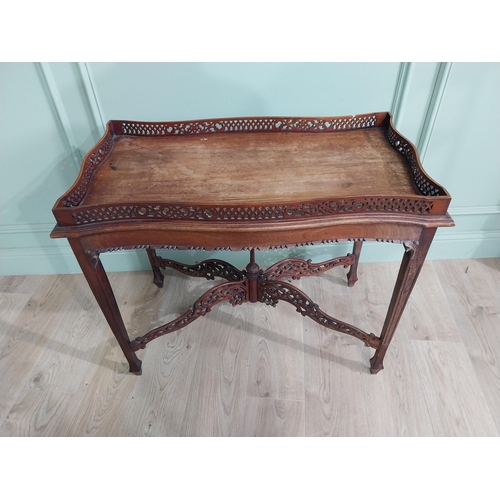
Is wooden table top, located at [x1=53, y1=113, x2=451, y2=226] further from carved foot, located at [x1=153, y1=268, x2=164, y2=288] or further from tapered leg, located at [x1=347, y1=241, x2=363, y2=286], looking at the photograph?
carved foot, located at [x1=153, y1=268, x2=164, y2=288]

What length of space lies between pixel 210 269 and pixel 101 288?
53cm

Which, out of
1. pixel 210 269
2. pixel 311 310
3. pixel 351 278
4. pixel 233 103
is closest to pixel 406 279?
pixel 311 310

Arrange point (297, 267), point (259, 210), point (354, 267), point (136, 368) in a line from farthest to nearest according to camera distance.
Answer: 1. point (354, 267)
2. point (297, 267)
3. point (136, 368)
4. point (259, 210)

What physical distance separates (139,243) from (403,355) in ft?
A: 3.63

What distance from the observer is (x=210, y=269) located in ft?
5.28

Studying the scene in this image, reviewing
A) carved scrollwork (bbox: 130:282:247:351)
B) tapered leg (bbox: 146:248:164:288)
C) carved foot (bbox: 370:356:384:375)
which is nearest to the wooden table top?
carved scrollwork (bbox: 130:282:247:351)

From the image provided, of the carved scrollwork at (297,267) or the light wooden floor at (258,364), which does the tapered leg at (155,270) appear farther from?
the carved scrollwork at (297,267)

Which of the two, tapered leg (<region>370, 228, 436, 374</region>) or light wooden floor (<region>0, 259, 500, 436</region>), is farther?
light wooden floor (<region>0, 259, 500, 436</region>)

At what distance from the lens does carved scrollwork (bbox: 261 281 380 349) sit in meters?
1.37

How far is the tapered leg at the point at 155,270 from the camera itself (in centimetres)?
171

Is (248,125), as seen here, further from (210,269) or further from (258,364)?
(258,364)

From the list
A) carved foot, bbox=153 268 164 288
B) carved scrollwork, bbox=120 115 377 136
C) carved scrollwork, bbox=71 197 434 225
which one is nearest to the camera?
carved scrollwork, bbox=71 197 434 225
